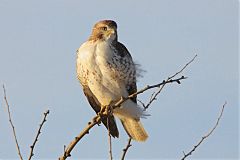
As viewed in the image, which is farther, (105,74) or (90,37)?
(90,37)

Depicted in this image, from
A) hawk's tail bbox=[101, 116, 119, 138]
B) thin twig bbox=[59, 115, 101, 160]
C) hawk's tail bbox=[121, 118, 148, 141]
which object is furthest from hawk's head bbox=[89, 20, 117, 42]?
thin twig bbox=[59, 115, 101, 160]

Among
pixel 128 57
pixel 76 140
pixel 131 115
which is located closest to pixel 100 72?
pixel 128 57

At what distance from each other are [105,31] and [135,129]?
120 centimetres

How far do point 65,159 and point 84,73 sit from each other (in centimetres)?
232

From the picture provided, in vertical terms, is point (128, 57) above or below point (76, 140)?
above

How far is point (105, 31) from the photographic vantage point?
6578 millimetres

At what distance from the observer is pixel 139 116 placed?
6797 millimetres

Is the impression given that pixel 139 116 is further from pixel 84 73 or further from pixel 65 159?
pixel 65 159

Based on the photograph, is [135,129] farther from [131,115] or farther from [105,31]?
[105,31]

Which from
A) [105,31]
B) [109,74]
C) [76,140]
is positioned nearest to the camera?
[76,140]

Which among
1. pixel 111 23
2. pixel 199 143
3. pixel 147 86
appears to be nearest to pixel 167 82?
pixel 147 86

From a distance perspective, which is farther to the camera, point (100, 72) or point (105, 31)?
point (105, 31)

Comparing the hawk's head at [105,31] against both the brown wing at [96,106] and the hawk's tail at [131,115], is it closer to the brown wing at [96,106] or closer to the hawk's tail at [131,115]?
the brown wing at [96,106]

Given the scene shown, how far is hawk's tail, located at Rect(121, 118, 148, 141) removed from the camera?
21.9 feet
